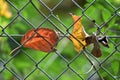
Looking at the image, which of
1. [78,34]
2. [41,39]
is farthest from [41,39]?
[78,34]

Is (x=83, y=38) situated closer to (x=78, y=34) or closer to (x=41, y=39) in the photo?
(x=78, y=34)

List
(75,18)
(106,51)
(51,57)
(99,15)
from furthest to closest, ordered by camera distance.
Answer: (51,57), (99,15), (106,51), (75,18)

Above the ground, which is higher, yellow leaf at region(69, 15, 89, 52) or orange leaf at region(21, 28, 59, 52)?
orange leaf at region(21, 28, 59, 52)

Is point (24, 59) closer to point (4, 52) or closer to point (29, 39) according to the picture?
point (4, 52)

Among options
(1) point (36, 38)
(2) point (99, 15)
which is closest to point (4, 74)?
(2) point (99, 15)

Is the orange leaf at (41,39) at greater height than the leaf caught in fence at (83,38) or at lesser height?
greater

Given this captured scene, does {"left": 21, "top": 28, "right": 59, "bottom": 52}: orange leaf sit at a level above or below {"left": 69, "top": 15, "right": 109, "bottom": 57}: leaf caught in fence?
above
